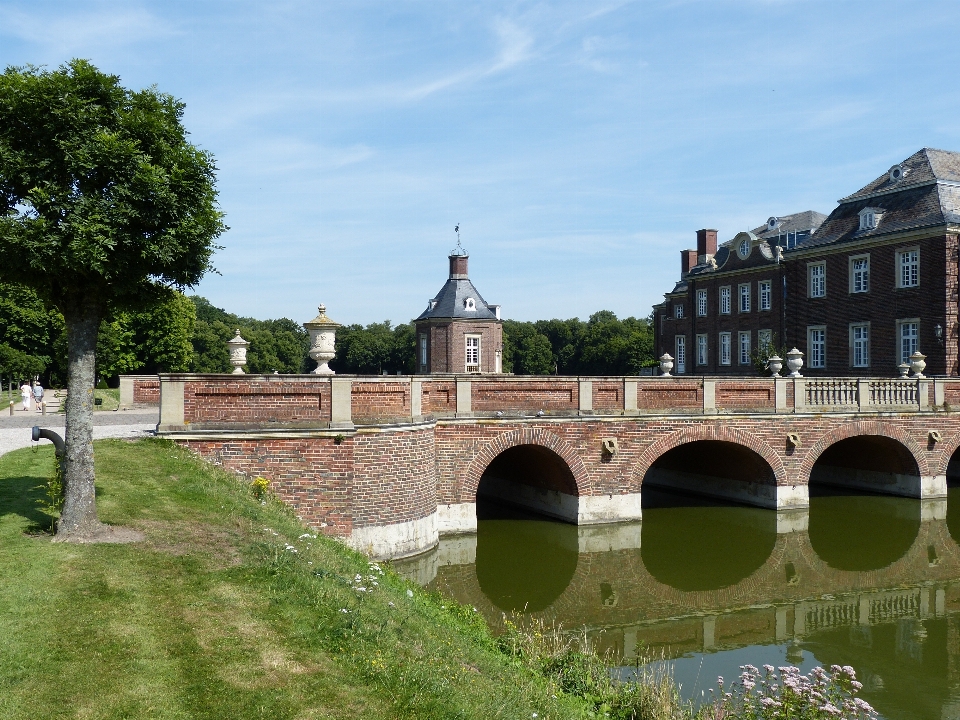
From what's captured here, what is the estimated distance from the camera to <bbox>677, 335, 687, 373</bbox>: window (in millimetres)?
49225

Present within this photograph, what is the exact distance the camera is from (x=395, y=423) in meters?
15.8

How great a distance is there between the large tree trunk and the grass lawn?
1.31ft

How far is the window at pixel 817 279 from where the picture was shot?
36906 millimetres

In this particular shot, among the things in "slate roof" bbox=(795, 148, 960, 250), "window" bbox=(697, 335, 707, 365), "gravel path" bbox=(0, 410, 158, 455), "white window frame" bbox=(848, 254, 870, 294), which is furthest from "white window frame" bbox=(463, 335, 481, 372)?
"gravel path" bbox=(0, 410, 158, 455)

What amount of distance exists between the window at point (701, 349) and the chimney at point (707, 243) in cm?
525

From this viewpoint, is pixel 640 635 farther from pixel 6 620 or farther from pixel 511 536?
pixel 6 620

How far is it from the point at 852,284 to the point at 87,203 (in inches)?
1330

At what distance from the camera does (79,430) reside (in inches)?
379

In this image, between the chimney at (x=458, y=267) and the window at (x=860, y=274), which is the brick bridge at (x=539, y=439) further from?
the chimney at (x=458, y=267)

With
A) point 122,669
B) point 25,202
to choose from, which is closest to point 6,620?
point 122,669

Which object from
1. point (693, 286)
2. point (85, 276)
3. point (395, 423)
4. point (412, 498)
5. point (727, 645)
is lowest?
point (727, 645)

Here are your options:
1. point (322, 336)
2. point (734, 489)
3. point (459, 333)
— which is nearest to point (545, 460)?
point (734, 489)

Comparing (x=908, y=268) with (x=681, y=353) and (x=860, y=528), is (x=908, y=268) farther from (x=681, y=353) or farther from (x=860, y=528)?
(x=681, y=353)

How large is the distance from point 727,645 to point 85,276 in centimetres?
1099
